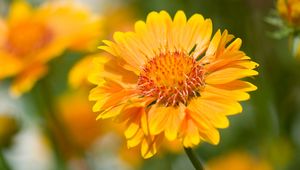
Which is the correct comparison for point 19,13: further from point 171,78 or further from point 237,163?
point 171,78

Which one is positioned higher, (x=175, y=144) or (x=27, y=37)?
(x=27, y=37)

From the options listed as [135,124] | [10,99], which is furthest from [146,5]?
[135,124]

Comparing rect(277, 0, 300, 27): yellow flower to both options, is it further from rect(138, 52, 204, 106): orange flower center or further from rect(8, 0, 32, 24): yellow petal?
rect(8, 0, 32, 24): yellow petal

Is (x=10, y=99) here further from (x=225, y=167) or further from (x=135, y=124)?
(x=135, y=124)

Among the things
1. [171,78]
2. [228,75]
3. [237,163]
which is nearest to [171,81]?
[171,78]

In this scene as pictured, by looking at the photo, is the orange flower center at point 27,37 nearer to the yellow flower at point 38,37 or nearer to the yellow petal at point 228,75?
the yellow flower at point 38,37

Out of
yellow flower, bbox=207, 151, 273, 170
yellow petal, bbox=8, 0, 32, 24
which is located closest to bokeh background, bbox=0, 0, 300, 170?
yellow flower, bbox=207, 151, 273, 170
